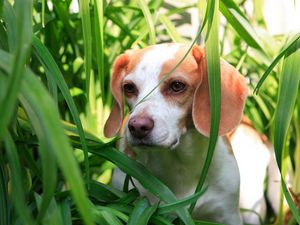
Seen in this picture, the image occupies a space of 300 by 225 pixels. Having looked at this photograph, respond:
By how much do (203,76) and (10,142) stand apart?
0.70 meters

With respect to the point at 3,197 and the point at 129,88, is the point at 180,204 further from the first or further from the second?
the point at 129,88

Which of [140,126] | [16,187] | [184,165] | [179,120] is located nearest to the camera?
[16,187]

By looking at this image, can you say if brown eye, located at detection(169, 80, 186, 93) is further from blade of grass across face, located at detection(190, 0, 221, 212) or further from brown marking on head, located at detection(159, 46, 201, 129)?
blade of grass across face, located at detection(190, 0, 221, 212)

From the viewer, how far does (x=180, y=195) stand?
5.25 feet

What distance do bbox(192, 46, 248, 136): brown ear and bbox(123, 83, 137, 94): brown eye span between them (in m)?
0.15

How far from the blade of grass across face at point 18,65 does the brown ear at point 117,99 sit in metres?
0.89

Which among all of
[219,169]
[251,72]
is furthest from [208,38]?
[251,72]

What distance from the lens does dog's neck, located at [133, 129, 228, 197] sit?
→ 1602 mm

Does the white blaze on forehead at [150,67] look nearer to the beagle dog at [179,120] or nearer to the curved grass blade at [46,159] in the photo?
the beagle dog at [179,120]

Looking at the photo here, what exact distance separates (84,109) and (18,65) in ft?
4.27

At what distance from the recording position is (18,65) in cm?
67

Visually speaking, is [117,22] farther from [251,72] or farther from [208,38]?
[208,38]

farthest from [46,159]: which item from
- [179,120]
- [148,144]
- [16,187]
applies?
[179,120]

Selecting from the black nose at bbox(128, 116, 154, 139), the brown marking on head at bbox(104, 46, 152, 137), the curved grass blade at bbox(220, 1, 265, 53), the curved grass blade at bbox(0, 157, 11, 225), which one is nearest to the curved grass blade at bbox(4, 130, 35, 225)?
the curved grass blade at bbox(0, 157, 11, 225)
